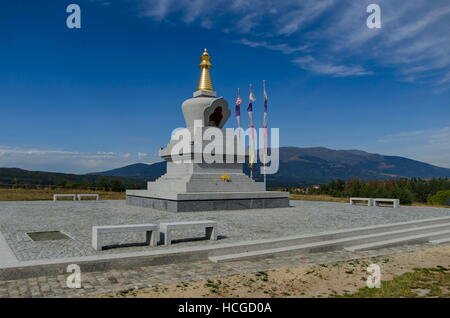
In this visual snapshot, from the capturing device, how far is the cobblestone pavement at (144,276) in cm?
570

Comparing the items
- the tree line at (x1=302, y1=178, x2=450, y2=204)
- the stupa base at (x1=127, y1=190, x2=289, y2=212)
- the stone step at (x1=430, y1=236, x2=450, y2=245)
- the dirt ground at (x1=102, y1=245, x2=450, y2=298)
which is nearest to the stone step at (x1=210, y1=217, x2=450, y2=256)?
the stone step at (x1=430, y1=236, x2=450, y2=245)

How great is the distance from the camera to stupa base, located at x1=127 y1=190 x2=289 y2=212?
15602mm

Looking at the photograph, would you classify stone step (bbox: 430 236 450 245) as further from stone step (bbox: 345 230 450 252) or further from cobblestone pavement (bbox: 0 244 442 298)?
cobblestone pavement (bbox: 0 244 442 298)

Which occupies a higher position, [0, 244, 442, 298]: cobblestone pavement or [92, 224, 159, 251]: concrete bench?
[92, 224, 159, 251]: concrete bench

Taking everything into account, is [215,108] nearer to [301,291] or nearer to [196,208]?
[196,208]

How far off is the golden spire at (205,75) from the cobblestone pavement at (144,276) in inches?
578

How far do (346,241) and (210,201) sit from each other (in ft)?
25.6

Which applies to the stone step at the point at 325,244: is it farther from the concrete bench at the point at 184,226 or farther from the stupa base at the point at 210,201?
the stupa base at the point at 210,201

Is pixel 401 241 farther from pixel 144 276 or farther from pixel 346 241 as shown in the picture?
pixel 144 276

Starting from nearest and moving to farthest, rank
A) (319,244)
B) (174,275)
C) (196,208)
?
(174,275), (319,244), (196,208)

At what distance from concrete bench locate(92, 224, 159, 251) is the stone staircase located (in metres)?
1.52

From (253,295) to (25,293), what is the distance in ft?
11.5
